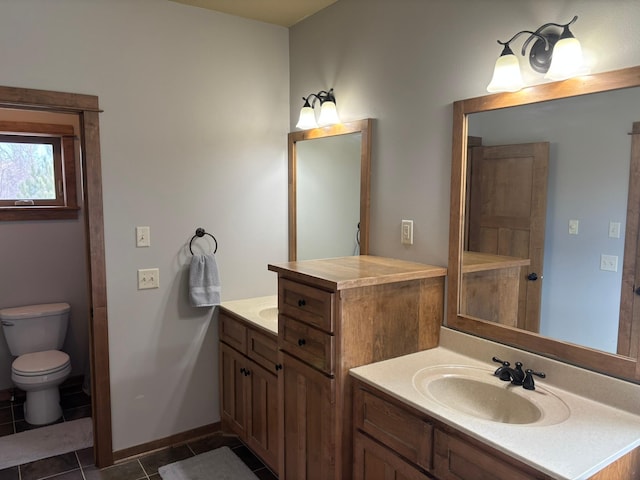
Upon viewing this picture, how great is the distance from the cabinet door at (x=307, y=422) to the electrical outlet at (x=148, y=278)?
0.99 metres

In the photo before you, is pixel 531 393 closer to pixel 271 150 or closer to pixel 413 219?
pixel 413 219

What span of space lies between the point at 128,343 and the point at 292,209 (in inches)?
49.9

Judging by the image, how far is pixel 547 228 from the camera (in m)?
1.67

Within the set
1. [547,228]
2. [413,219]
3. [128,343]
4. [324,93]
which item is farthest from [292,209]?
[547,228]

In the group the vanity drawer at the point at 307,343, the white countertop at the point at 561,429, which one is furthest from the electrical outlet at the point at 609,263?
the vanity drawer at the point at 307,343

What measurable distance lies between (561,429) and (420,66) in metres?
1.56

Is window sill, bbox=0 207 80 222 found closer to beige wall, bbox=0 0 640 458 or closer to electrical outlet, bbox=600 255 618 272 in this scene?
beige wall, bbox=0 0 640 458

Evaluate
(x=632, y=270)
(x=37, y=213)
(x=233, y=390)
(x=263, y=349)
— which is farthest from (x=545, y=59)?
(x=37, y=213)

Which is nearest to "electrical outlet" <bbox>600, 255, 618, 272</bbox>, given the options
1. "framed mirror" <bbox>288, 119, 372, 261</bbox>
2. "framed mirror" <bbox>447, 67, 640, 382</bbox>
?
"framed mirror" <bbox>447, 67, 640, 382</bbox>

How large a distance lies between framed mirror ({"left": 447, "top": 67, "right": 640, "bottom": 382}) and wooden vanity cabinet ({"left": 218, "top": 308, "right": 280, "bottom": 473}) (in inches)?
38.2

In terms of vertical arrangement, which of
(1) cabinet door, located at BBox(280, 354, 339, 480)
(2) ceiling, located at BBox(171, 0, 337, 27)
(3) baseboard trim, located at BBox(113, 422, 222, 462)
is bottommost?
(3) baseboard trim, located at BBox(113, 422, 222, 462)

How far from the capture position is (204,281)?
272cm

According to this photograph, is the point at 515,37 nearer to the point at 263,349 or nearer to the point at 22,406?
the point at 263,349

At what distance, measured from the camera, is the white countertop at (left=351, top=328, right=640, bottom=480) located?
117 cm
